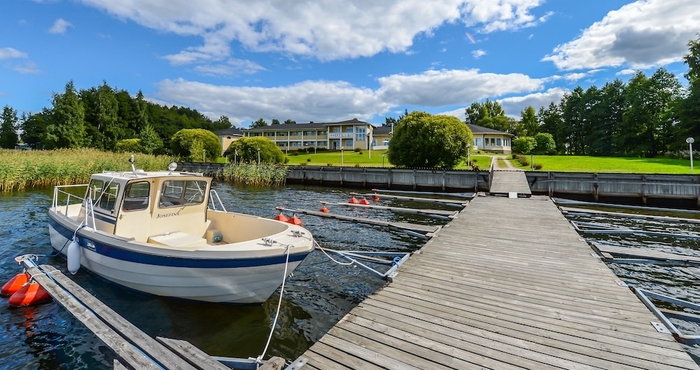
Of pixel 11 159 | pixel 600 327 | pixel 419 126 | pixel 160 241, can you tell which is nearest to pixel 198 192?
pixel 160 241

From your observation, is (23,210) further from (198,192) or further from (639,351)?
(639,351)

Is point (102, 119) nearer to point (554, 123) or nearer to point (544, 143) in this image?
point (544, 143)

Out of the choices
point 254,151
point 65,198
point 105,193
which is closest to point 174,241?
point 105,193

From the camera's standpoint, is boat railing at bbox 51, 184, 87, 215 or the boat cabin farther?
boat railing at bbox 51, 184, 87, 215

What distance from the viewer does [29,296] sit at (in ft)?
20.8

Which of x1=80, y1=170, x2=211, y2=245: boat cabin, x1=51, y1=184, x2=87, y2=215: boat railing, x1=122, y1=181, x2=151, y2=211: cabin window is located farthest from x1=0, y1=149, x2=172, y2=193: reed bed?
x1=122, y1=181, x2=151, y2=211: cabin window

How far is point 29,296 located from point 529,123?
8282cm

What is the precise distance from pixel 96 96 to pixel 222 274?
7588 centimetres

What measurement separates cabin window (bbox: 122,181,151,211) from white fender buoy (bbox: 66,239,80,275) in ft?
4.82

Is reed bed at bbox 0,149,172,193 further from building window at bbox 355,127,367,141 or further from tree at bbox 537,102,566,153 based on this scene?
tree at bbox 537,102,566,153

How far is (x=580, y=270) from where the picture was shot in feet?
20.6

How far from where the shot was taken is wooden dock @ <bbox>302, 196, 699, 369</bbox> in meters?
3.54

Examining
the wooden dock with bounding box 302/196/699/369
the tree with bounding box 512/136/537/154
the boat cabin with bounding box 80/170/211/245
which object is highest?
the tree with bounding box 512/136/537/154

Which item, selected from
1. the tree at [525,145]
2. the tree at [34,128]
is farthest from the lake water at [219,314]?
the tree at [34,128]
